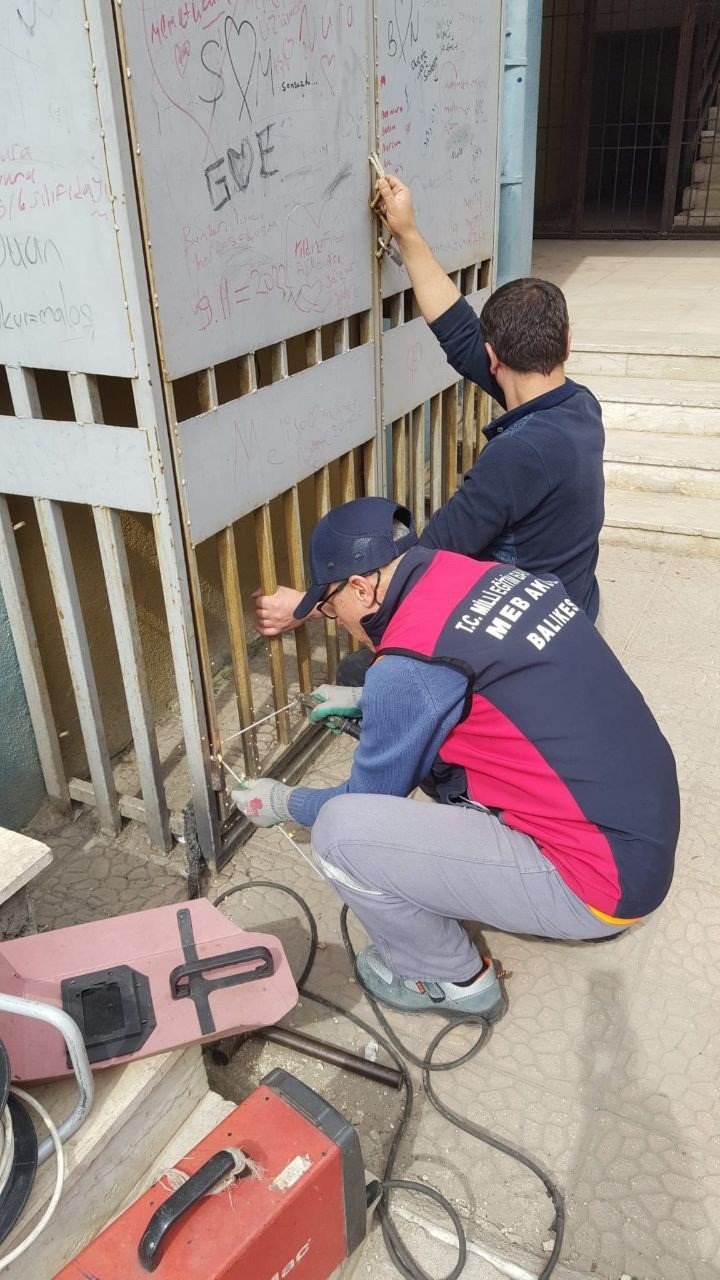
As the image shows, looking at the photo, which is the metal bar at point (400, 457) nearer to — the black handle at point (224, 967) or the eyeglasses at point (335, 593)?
the eyeglasses at point (335, 593)

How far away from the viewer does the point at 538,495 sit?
2.70 m

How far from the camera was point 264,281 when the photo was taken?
101 inches

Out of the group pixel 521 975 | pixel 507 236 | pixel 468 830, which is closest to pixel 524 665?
pixel 468 830

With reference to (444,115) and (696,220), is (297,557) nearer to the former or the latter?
(444,115)

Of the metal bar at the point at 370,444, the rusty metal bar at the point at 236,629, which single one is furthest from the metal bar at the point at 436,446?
the rusty metal bar at the point at 236,629

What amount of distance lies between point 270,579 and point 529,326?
43.1 inches

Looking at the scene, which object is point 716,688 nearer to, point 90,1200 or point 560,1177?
point 560,1177

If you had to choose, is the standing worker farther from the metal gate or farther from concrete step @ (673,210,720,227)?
concrete step @ (673,210,720,227)

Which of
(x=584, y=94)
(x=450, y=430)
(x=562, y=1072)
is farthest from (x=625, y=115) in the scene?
(x=562, y=1072)

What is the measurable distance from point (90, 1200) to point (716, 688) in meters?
2.93

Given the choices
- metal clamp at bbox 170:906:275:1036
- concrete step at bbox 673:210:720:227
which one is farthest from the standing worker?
concrete step at bbox 673:210:720:227

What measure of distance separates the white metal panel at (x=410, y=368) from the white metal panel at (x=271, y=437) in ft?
0.74

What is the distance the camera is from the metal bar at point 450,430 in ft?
14.2

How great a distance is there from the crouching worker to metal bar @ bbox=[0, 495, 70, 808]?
3.28 feet
